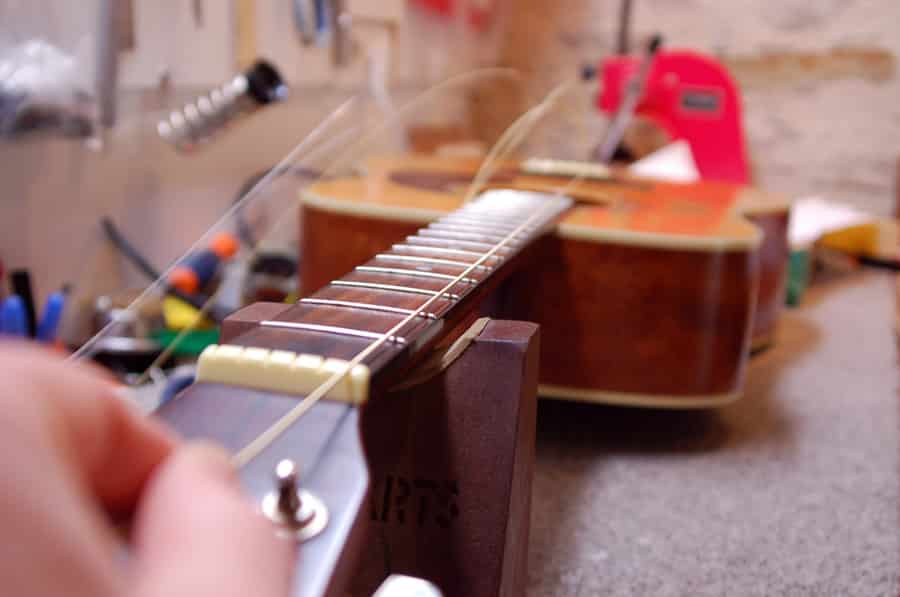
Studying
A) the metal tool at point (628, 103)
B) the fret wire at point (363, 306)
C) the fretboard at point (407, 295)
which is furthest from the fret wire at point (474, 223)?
the metal tool at point (628, 103)

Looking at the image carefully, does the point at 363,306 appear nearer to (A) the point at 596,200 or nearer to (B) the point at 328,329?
(B) the point at 328,329

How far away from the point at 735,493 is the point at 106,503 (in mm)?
493

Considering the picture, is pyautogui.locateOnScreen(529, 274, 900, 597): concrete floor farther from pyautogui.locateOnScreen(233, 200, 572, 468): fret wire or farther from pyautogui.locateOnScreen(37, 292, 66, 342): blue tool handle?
pyautogui.locateOnScreen(37, 292, 66, 342): blue tool handle

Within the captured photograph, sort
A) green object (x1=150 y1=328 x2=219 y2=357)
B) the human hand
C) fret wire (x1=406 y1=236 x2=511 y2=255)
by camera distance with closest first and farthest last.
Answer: the human hand → fret wire (x1=406 y1=236 x2=511 y2=255) → green object (x1=150 y1=328 x2=219 y2=357)

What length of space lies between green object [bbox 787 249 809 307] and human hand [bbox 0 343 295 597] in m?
1.05

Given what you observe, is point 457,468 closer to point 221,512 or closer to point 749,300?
point 221,512

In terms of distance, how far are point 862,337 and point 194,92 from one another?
0.85m

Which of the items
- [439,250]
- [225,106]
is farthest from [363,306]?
[225,106]

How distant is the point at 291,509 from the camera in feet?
0.79

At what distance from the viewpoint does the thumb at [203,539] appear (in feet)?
0.55

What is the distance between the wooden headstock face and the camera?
0.24 metres

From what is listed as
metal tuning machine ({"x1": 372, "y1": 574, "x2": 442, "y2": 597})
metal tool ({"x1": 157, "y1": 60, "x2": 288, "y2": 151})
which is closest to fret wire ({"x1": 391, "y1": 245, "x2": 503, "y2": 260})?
metal tuning machine ({"x1": 372, "y1": 574, "x2": 442, "y2": 597})

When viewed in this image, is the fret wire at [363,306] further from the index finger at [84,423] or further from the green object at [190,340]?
the green object at [190,340]

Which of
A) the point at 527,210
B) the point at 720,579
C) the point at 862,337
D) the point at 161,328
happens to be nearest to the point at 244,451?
the point at 720,579
